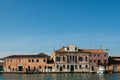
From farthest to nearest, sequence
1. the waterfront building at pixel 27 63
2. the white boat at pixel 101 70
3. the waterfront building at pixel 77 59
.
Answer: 1. the waterfront building at pixel 77 59
2. the waterfront building at pixel 27 63
3. the white boat at pixel 101 70

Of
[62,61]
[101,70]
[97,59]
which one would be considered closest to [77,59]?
[62,61]

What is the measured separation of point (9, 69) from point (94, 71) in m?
21.0

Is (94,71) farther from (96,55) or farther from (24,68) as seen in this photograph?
(24,68)

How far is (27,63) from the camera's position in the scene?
73.4 meters

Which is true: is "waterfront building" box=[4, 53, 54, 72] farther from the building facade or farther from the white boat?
the white boat

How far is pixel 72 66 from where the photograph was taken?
7381 centimetres

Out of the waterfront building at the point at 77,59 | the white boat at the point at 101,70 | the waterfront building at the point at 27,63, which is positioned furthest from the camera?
the waterfront building at the point at 77,59

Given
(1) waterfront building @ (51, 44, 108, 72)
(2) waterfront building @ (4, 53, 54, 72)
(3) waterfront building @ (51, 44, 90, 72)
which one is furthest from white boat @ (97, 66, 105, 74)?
(2) waterfront building @ (4, 53, 54, 72)

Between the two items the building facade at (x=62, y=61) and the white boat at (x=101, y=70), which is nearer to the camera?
the white boat at (x=101, y=70)

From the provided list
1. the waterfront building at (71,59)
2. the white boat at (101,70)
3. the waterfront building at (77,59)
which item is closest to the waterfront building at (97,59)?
the waterfront building at (77,59)

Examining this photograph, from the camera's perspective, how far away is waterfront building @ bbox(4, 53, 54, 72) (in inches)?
2879

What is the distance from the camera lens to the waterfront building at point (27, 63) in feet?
240

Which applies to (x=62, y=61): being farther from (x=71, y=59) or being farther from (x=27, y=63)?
(x=27, y=63)

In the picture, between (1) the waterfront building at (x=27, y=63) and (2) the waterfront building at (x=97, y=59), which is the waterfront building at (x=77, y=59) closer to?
(2) the waterfront building at (x=97, y=59)
